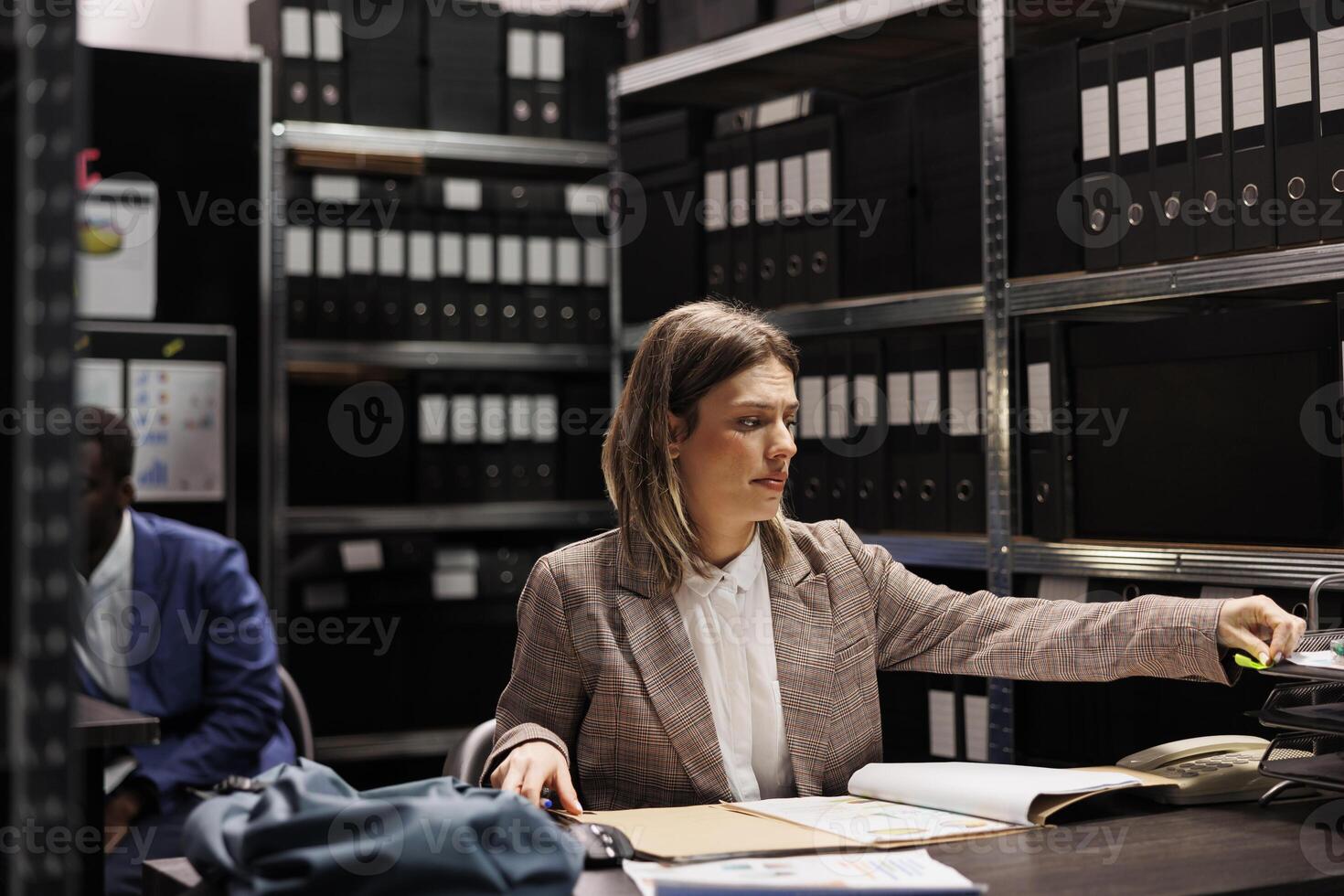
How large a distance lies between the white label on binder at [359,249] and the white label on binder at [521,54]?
0.57m

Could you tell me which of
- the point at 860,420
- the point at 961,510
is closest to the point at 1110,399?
the point at 961,510

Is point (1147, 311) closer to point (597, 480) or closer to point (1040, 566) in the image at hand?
point (1040, 566)

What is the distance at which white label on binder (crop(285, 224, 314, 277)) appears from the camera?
345 centimetres

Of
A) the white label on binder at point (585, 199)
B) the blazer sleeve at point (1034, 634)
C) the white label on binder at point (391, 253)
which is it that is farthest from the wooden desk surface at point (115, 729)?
the white label on binder at point (585, 199)

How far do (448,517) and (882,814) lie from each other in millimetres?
2151

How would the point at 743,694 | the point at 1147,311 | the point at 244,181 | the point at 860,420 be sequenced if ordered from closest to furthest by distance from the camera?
1. the point at 743,694
2. the point at 1147,311
3. the point at 860,420
4. the point at 244,181

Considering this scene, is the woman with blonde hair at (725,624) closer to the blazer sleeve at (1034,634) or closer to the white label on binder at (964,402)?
the blazer sleeve at (1034,634)

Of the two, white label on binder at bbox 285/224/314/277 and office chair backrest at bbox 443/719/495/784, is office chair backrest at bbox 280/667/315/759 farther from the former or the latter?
white label on binder at bbox 285/224/314/277

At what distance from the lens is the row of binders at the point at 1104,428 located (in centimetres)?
216

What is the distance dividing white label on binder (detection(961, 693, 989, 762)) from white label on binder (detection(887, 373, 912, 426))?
550 mm

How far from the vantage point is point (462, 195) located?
3.60 meters

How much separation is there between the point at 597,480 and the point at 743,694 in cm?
190

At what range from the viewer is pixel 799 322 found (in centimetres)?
303

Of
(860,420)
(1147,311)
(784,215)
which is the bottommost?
(860,420)
